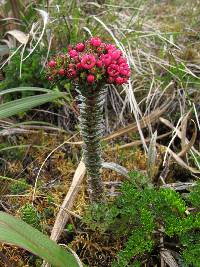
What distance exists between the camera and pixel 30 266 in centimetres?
200

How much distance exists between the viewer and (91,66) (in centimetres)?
156

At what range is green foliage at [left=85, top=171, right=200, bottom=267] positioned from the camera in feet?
5.73

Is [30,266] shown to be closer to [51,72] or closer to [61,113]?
[51,72]

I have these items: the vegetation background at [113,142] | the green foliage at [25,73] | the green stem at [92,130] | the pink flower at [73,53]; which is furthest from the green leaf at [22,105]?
the green foliage at [25,73]

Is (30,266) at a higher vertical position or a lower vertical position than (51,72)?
lower

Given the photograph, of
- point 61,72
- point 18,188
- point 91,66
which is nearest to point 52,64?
point 61,72

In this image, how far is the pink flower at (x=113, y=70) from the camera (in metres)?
1.58

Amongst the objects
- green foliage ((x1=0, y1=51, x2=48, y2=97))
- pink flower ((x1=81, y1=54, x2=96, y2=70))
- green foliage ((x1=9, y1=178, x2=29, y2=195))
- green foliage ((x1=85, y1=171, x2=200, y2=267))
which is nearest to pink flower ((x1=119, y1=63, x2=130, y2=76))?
pink flower ((x1=81, y1=54, x2=96, y2=70))

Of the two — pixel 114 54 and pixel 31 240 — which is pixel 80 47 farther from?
pixel 31 240

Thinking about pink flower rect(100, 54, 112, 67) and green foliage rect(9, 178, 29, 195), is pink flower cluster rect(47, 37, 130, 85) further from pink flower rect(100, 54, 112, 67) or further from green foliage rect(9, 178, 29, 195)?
green foliage rect(9, 178, 29, 195)

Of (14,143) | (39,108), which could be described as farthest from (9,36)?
(14,143)

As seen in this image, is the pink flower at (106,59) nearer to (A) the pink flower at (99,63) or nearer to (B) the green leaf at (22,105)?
(A) the pink flower at (99,63)

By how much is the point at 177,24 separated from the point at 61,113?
141cm

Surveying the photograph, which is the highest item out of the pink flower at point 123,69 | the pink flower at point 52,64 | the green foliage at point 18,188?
the pink flower at point 52,64
